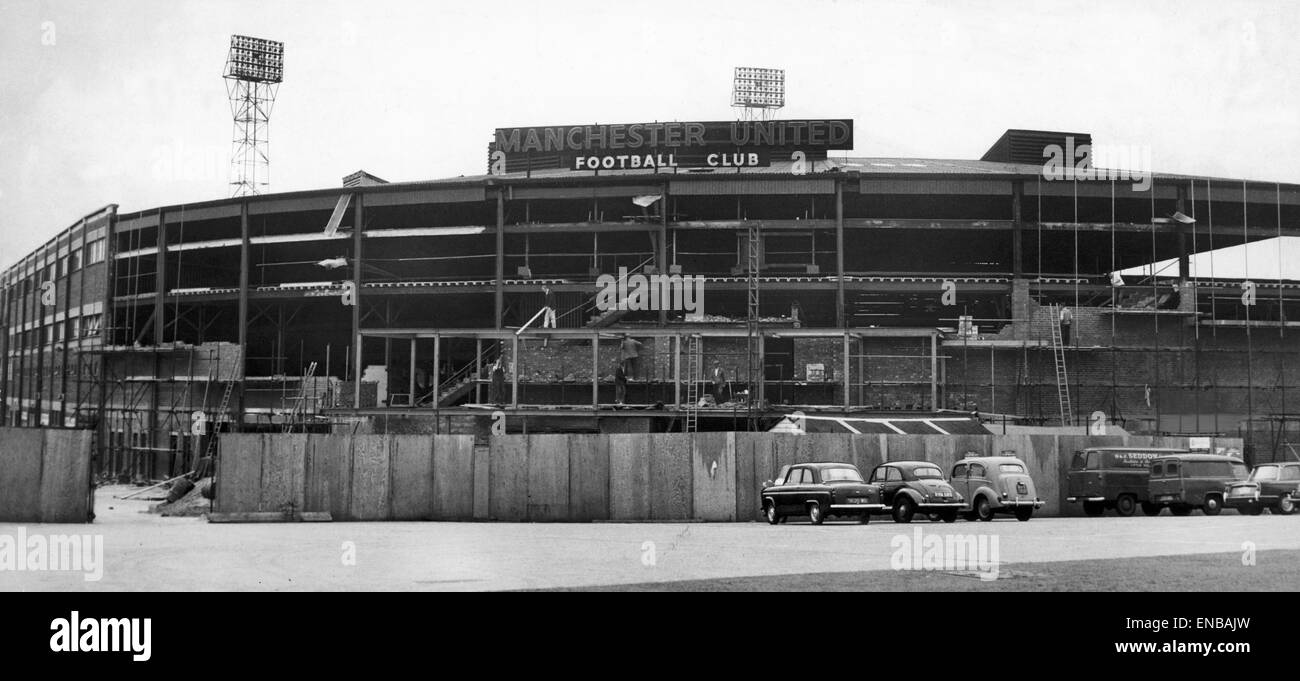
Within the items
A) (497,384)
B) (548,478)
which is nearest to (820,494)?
(548,478)

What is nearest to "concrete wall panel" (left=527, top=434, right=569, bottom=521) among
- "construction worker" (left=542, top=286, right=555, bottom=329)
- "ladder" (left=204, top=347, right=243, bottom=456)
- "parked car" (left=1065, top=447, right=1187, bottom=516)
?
"parked car" (left=1065, top=447, right=1187, bottom=516)

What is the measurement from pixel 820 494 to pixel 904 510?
6.24 ft

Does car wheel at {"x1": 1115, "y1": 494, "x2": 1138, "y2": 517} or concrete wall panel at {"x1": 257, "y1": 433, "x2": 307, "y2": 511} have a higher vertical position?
concrete wall panel at {"x1": 257, "y1": 433, "x2": 307, "y2": 511}

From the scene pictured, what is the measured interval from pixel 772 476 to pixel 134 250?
43.5 meters

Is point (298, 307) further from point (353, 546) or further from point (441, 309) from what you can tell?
point (353, 546)

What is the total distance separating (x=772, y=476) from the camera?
26031 millimetres

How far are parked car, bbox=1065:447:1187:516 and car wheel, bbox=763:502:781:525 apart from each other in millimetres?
8261

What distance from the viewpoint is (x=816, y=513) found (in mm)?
23969

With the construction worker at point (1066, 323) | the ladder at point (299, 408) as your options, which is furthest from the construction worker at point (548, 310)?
the construction worker at point (1066, 323)

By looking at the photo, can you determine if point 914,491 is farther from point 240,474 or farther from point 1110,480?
point 240,474

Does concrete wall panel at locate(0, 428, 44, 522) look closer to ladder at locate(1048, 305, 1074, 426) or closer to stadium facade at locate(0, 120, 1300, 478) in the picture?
stadium facade at locate(0, 120, 1300, 478)

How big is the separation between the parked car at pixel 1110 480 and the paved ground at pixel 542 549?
1.84 metres

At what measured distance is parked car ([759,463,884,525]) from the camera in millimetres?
23906
